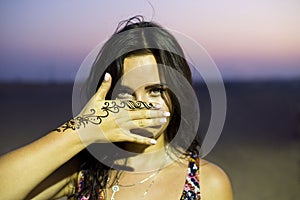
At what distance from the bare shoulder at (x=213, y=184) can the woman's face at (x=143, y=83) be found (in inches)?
7.8

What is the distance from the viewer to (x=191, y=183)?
185 cm

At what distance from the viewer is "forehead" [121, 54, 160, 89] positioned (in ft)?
5.72

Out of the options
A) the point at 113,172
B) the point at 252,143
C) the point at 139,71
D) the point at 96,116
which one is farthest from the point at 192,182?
the point at 252,143

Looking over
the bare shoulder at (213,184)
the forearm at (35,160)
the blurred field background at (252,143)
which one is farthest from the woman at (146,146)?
the blurred field background at (252,143)

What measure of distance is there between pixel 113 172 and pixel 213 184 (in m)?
0.36

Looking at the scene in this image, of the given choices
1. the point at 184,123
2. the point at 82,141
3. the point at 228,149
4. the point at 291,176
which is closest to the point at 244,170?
the point at 291,176

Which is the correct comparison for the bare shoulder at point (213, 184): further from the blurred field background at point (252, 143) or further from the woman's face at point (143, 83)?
the blurred field background at point (252, 143)

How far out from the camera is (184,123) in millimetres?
1993

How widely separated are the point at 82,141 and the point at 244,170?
602cm

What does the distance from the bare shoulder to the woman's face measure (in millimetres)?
198

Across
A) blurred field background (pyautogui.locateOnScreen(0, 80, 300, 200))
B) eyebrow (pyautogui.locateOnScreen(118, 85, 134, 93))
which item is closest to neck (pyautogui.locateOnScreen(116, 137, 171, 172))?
eyebrow (pyautogui.locateOnScreen(118, 85, 134, 93))

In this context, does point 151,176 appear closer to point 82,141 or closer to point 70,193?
point 70,193

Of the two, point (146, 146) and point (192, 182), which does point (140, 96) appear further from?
point (192, 182)

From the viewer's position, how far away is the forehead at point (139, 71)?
1.74m
